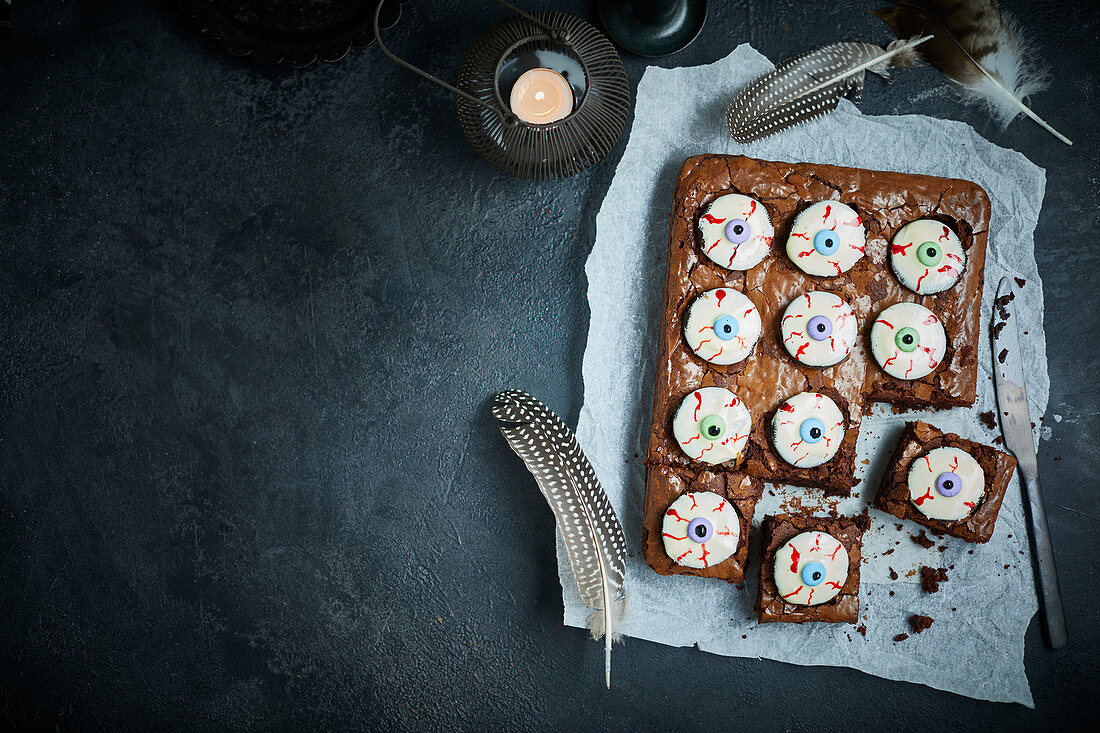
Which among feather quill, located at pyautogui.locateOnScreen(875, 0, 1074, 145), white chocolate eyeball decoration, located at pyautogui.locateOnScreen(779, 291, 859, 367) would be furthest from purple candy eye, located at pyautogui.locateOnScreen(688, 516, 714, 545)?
feather quill, located at pyautogui.locateOnScreen(875, 0, 1074, 145)

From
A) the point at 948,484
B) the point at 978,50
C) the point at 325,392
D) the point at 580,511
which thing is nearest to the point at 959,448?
the point at 948,484

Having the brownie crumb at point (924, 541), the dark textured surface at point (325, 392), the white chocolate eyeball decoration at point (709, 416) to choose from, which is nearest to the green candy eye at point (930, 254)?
the dark textured surface at point (325, 392)

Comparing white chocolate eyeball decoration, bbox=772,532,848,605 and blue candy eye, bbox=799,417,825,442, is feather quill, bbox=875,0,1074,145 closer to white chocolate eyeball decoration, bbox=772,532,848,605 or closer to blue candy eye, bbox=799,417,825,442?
blue candy eye, bbox=799,417,825,442

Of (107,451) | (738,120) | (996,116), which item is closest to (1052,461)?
(996,116)

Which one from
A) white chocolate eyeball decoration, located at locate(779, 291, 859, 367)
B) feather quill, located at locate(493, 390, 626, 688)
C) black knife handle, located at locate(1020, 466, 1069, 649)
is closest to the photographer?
feather quill, located at locate(493, 390, 626, 688)

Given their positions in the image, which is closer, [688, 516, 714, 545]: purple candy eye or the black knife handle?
[688, 516, 714, 545]: purple candy eye

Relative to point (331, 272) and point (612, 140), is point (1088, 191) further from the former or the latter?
point (331, 272)
